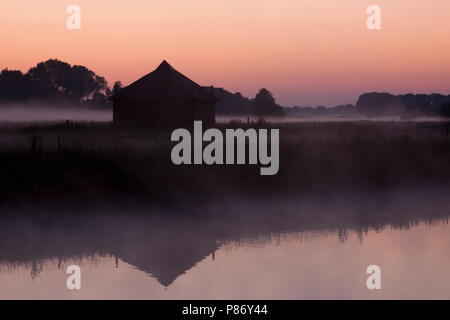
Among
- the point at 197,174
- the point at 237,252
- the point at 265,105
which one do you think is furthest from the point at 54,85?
the point at 237,252

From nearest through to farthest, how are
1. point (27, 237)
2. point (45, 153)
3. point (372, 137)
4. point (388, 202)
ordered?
point (27, 237)
point (45, 153)
point (388, 202)
point (372, 137)

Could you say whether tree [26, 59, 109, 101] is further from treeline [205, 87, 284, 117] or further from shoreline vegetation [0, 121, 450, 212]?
shoreline vegetation [0, 121, 450, 212]

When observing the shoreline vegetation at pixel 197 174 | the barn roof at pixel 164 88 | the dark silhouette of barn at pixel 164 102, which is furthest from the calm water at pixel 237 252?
the barn roof at pixel 164 88

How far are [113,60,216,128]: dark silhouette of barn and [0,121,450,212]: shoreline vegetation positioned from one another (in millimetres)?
19294

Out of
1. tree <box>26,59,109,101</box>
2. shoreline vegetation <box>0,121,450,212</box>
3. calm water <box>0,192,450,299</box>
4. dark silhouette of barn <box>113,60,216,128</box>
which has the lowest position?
calm water <box>0,192,450,299</box>

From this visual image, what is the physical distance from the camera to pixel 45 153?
21.8 m

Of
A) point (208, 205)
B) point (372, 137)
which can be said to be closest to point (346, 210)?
point (208, 205)

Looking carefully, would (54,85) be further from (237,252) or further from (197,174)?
(237,252)

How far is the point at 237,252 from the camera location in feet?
54.4

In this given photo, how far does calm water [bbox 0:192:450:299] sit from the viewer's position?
13.4 meters

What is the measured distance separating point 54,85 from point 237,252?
8484 centimetres

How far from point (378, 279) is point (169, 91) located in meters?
34.7

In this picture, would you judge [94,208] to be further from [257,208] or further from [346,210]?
[346,210]

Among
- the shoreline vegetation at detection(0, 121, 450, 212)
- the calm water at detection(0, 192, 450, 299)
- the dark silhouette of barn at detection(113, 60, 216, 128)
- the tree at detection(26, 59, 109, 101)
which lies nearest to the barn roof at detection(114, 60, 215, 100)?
the dark silhouette of barn at detection(113, 60, 216, 128)
